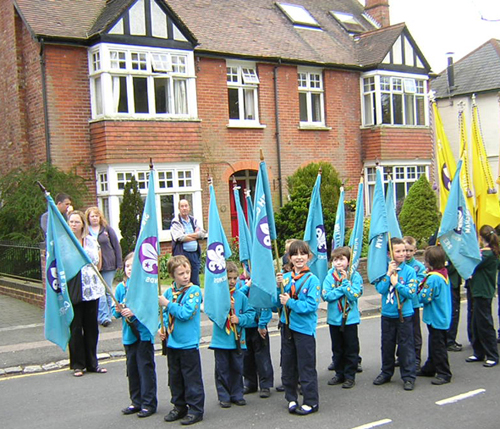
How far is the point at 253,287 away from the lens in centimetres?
632

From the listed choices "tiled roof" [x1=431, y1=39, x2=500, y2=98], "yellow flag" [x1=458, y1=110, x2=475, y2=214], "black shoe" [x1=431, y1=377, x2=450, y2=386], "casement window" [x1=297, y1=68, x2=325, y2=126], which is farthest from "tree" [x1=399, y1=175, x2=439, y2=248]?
"black shoe" [x1=431, y1=377, x2=450, y2=386]

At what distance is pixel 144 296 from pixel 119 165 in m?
10.5

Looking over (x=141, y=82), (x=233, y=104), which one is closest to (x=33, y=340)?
(x=141, y=82)

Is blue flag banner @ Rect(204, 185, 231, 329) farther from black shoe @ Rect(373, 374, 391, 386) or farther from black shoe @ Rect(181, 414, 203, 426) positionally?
black shoe @ Rect(373, 374, 391, 386)

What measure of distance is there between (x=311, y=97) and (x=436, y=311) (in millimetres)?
14342

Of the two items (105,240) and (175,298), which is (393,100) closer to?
(105,240)

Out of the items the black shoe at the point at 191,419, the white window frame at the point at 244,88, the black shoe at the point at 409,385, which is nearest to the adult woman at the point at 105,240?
the black shoe at the point at 191,419

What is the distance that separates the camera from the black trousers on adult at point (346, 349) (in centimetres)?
695

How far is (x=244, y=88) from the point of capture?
18906 mm

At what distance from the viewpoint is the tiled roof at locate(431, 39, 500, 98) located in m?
27.4

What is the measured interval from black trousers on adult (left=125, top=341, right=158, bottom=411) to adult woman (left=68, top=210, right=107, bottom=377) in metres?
1.73

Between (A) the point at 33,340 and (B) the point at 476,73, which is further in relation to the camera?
(B) the point at 476,73

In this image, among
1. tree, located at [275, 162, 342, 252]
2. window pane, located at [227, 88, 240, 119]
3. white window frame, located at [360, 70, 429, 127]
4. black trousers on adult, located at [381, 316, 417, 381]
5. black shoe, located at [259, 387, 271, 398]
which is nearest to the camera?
black shoe, located at [259, 387, 271, 398]

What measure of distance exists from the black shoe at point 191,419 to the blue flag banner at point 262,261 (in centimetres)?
119
